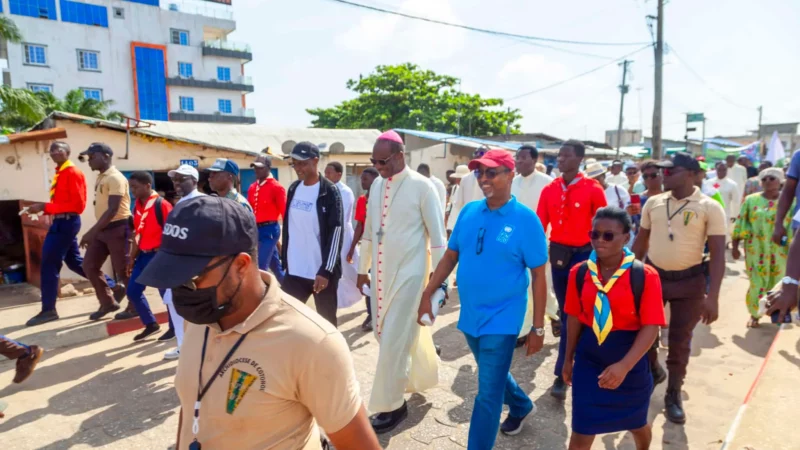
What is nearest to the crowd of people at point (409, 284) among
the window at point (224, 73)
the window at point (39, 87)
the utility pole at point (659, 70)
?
the utility pole at point (659, 70)

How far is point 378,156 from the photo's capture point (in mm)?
3830

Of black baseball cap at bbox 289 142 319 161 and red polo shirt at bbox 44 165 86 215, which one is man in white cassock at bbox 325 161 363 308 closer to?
black baseball cap at bbox 289 142 319 161

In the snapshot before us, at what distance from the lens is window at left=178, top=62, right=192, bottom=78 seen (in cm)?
4906

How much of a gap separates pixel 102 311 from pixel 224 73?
165 ft

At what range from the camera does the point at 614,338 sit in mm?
2812

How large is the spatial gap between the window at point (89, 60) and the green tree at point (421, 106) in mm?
24514

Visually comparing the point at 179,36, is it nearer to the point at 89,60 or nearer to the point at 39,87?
the point at 89,60

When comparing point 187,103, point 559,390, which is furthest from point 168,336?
point 187,103

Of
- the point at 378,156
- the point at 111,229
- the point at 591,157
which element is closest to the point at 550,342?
the point at 378,156

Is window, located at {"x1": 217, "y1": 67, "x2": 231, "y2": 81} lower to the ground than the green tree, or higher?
higher

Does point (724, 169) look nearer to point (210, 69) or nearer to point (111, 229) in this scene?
point (111, 229)

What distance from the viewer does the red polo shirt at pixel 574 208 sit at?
4.43m

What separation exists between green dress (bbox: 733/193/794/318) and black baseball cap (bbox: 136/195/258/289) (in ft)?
22.0

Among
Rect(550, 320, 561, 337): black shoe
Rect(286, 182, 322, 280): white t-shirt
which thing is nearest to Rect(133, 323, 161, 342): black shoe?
Rect(286, 182, 322, 280): white t-shirt
